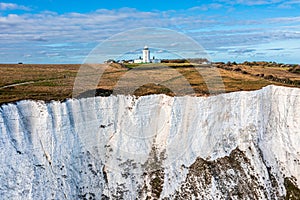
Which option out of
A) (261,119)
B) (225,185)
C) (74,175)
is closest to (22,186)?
(74,175)

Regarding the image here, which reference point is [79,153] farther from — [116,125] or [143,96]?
[143,96]

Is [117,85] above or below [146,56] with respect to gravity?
below

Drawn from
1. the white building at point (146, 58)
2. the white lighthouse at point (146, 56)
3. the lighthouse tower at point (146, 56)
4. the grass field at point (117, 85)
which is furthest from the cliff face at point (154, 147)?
the white lighthouse at point (146, 56)

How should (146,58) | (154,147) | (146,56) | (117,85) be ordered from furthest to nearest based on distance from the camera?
(146,58), (146,56), (117,85), (154,147)

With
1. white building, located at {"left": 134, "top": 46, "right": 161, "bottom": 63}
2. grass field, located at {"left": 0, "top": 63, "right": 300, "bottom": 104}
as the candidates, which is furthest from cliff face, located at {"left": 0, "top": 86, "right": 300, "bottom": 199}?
white building, located at {"left": 134, "top": 46, "right": 161, "bottom": 63}

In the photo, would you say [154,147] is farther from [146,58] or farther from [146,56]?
[146,58]

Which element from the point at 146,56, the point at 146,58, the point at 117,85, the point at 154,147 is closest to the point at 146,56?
the point at 146,56

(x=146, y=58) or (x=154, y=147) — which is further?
(x=146, y=58)

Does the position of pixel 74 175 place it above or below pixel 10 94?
below

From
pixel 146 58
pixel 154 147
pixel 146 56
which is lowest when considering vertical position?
pixel 154 147
